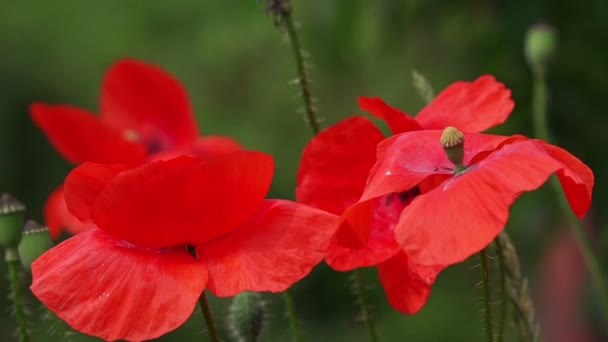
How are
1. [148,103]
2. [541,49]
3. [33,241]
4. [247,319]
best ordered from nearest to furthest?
1. [33,241]
2. [247,319]
3. [541,49]
4. [148,103]

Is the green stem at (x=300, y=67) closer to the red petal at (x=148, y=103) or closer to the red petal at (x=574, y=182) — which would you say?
the red petal at (x=574, y=182)

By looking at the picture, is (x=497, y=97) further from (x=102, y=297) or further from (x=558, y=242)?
(x=558, y=242)

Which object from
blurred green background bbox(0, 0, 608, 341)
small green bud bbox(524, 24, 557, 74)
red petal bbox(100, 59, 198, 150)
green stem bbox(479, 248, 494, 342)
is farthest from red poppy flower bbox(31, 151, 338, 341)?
red petal bbox(100, 59, 198, 150)

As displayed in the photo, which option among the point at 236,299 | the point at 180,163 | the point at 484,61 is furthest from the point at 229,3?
the point at 180,163

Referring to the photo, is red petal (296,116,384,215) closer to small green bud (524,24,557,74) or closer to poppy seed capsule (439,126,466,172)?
poppy seed capsule (439,126,466,172)

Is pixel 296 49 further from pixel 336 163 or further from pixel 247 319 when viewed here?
pixel 247 319

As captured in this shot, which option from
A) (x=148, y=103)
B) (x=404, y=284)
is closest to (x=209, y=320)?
(x=404, y=284)

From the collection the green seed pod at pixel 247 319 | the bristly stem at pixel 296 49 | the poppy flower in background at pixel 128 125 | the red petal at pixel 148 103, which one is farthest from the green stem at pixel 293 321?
the red petal at pixel 148 103
